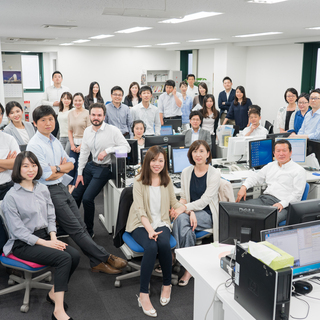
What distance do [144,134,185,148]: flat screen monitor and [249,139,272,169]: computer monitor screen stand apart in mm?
942

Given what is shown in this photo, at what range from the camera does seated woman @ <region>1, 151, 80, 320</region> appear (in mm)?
3201

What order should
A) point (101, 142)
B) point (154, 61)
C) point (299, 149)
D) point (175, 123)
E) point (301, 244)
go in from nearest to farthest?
point (301, 244)
point (101, 142)
point (299, 149)
point (175, 123)
point (154, 61)

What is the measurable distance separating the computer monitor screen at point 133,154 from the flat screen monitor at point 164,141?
0.99 ft

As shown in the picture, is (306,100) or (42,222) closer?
(42,222)

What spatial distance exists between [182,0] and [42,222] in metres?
2.59

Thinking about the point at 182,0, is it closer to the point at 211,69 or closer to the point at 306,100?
the point at 306,100

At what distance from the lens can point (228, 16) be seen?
509 cm

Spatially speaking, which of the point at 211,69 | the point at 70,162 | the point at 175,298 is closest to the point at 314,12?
the point at 70,162

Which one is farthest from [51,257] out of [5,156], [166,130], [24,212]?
[166,130]

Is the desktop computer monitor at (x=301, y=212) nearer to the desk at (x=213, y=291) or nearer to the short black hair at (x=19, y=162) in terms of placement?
the desk at (x=213, y=291)

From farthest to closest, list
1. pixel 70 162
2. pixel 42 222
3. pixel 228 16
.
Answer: pixel 228 16
pixel 70 162
pixel 42 222

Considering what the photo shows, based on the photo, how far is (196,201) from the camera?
12.7 feet

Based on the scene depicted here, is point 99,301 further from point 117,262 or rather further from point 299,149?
point 299,149

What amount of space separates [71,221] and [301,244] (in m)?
2.19
